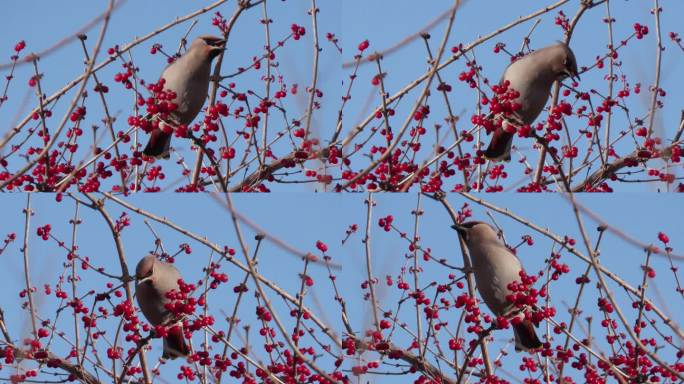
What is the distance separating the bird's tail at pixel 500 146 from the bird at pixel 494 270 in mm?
278

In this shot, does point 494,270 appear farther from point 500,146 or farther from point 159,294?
point 159,294

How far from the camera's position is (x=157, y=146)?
2203 mm

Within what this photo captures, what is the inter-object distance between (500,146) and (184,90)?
0.77m

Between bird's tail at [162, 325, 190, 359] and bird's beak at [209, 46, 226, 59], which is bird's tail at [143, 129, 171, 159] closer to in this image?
bird's beak at [209, 46, 226, 59]

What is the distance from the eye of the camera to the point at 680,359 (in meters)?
2.50

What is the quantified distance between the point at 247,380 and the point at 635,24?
139 cm

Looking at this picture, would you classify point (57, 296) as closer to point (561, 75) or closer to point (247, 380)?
point (247, 380)

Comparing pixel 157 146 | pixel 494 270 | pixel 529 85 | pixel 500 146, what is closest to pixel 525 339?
pixel 494 270

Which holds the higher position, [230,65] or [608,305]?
[230,65]

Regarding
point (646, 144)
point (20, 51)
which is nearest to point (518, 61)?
point (646, 144)

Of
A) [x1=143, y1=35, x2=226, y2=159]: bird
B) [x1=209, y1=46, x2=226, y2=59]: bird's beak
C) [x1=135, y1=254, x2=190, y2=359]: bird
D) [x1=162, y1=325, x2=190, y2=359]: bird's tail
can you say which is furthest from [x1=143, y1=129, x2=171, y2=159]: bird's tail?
[x1=162, y1=325, x2=190, y2=359]: bird's tail

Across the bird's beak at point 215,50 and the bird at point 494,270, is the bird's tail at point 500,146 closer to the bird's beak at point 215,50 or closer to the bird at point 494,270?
the bird at point 494,270

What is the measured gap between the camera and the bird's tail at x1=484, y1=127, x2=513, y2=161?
2.26 metres

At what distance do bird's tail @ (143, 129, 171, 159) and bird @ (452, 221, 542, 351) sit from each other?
798 mm
